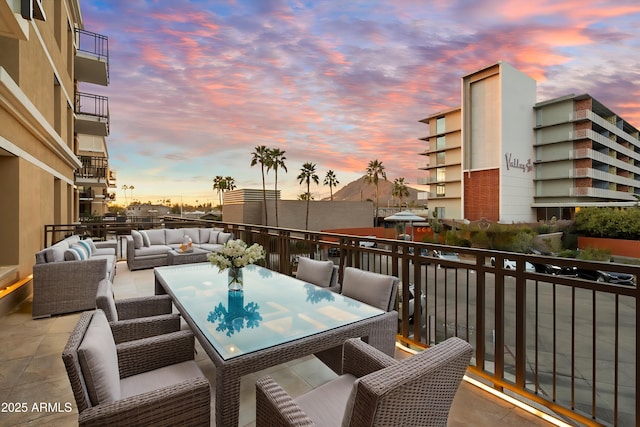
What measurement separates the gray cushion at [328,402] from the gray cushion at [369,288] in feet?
2.96

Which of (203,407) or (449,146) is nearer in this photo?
(203,407)

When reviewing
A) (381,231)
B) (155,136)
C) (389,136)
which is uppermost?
(389,136)

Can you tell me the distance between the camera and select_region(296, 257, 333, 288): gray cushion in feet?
10.5

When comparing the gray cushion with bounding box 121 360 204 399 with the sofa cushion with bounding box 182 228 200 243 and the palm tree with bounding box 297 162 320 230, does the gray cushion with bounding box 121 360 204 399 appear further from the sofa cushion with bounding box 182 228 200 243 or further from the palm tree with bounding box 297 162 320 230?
the palm tree with bounding box 297 162 320 230

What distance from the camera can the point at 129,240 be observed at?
691cm

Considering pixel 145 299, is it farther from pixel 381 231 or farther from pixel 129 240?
pixel 381 231

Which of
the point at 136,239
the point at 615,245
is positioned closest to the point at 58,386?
the point at 136,239

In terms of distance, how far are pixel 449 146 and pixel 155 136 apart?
3124 cm

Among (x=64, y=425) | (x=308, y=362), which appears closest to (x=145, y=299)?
(x=64, y=425)

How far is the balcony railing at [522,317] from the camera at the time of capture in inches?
73.7

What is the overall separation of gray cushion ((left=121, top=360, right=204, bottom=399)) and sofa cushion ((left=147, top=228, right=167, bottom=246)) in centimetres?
692

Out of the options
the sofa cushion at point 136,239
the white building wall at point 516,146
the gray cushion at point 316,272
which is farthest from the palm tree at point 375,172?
the gray cushion at point 316,272

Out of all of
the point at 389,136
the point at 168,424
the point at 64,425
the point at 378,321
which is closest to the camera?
the point at 168,424

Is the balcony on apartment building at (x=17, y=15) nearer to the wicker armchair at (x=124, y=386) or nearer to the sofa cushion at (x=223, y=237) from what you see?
the wicker armchair at (x=124, y=386)
